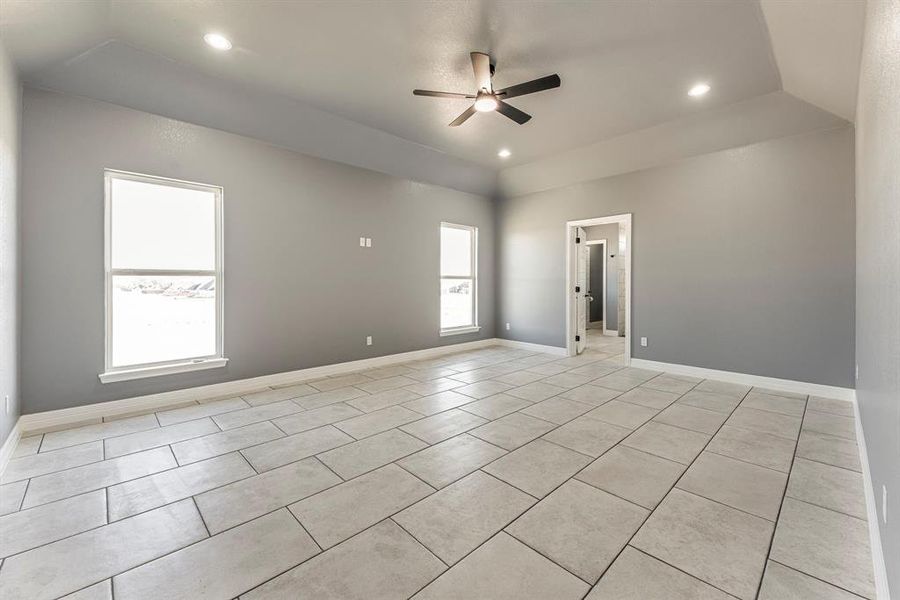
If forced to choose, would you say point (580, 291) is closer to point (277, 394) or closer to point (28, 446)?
point (277, 394)

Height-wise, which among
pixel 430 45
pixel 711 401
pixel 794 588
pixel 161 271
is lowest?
pixel 794 588

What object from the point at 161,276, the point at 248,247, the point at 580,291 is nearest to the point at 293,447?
the point at 161,276

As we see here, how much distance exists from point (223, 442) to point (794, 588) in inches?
132

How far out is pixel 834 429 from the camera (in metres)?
3.03

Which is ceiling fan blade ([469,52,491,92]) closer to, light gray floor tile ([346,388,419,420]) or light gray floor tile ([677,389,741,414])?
light gray floor tile ([346,388,419,420])

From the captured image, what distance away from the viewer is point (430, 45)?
293 cm

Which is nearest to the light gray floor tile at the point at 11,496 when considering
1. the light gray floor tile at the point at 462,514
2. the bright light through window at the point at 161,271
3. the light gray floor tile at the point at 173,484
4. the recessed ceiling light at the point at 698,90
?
the light gray floor tile at the point at 173,484

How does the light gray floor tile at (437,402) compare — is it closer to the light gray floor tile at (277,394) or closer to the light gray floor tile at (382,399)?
the light gray floor tile at (382,399)

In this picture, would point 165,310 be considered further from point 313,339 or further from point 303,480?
point 303,480

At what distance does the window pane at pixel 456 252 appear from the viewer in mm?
6359

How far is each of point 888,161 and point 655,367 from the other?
404 cm

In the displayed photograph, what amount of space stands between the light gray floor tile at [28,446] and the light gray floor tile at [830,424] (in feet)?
19.3

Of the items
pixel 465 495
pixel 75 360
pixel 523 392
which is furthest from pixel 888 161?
pixel 75 360

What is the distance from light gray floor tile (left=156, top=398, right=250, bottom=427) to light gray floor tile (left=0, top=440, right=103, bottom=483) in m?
0.53
